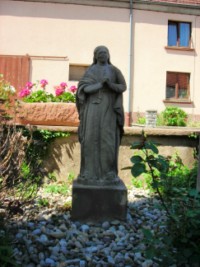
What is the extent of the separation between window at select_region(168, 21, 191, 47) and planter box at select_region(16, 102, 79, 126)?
9.38 metres

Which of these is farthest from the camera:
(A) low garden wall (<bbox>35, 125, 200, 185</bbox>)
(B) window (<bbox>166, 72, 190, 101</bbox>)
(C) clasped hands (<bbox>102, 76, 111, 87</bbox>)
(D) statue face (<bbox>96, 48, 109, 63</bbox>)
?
(B) window (<bbox>166, 72, 190, 101</bbox>)

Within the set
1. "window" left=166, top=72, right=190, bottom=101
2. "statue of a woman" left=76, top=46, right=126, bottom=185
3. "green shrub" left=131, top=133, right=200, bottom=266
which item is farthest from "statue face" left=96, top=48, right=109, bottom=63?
"window" left=166, top=72, right=190, bottom=101

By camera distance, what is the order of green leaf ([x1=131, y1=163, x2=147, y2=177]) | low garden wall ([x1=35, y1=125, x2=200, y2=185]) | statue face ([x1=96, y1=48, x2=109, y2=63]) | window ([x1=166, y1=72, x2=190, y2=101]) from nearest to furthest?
1. green leaf ([x1=131, y1=163, x2=147, y2=177])
2. statue face ([x1=96, y1=48, x2=109, y2=63])
3. low garden wall ([x1=35, y1=125, x2=200, y2=185])
4. window ([x1=166, y1=72, x2=190, y2=101])

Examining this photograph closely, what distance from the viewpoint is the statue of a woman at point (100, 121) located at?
370 cm

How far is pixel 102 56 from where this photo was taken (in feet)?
12.3

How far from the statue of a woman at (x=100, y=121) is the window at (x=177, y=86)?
10.3 meters

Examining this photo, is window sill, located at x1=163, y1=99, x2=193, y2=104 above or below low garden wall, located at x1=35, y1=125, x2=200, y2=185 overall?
above

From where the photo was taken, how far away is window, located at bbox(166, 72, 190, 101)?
13.7 meters

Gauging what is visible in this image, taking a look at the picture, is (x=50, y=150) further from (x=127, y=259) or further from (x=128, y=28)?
(x=128, y=28)

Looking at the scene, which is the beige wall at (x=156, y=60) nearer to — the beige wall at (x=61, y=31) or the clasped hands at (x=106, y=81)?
the beige wall at (x=61, y=31)

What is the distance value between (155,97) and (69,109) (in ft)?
27.1

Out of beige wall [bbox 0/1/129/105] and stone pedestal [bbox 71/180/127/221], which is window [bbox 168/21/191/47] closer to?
beige wall [bbox 0/1/129/105]

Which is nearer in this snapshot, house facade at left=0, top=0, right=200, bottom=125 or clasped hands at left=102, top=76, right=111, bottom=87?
clasped hands at left=102, top=76, right=111, bottom=87

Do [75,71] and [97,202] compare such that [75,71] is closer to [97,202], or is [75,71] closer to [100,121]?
[100,121]
